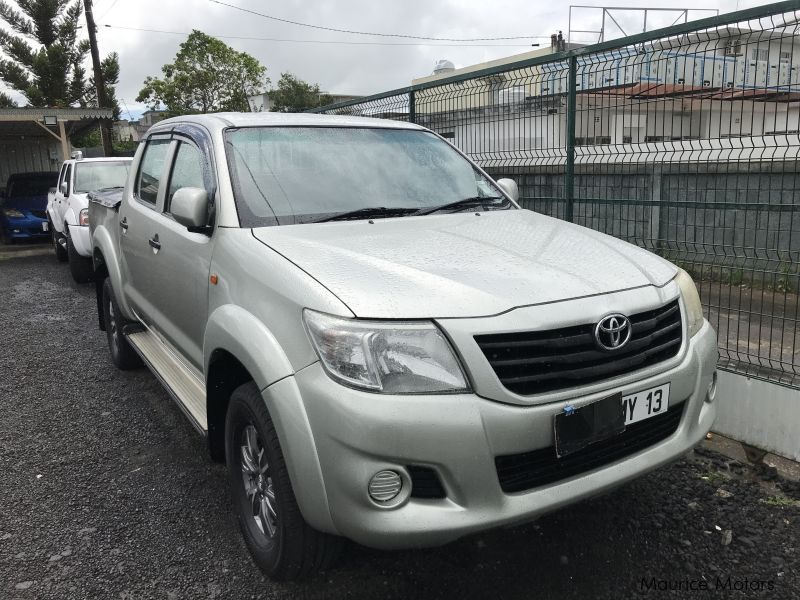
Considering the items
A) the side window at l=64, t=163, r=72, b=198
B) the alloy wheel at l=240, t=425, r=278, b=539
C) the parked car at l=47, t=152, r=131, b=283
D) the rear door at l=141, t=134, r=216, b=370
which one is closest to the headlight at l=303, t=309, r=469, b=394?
the alloy wheel at l=240, t=425, r=278, b=539

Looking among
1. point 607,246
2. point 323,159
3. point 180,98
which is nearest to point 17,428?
point 323,159

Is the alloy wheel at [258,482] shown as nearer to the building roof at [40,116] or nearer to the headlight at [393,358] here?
the headlight at [393,358]

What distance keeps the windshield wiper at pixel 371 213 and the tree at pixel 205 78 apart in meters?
34.7

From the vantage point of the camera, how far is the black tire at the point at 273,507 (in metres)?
2.22

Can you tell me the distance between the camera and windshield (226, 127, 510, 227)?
2928 mm

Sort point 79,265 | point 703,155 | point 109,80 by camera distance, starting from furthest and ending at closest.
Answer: point 109,80
point 79,265
point 703,155

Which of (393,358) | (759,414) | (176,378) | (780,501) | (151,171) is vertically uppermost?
(151,171)

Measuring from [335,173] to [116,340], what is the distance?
2.85 m

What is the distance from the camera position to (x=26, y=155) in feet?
64.2

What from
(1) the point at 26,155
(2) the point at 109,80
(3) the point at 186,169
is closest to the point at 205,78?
(2) the point at 109,80

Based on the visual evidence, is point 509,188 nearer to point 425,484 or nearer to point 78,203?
point 425,484

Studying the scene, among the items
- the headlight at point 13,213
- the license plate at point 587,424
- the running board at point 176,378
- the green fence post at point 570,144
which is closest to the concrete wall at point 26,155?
the headlight at point 13,213

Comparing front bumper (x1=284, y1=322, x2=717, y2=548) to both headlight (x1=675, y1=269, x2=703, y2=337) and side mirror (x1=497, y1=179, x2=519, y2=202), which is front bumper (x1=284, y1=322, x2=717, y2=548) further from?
side mirror (x1=497, y1=179, x2=519, y2=202)

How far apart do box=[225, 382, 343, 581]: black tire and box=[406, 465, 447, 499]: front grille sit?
0.46 metres
